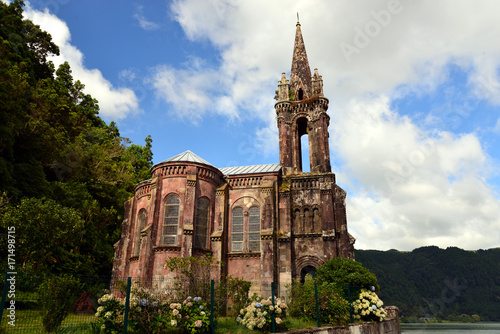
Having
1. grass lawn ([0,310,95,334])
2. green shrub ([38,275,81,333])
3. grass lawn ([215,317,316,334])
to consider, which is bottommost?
grass lawn ([215,317,316,334])

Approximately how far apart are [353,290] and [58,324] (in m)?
14.5

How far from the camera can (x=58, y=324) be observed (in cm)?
1082

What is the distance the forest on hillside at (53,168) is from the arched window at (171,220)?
5788 millimetres

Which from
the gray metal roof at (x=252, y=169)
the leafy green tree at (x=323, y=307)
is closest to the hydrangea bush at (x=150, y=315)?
the leafy green tree at (x=323, y=307)

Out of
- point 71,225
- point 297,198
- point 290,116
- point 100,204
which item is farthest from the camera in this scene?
point 100,204

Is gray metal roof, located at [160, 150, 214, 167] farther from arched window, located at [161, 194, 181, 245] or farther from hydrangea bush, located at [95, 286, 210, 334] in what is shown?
hydrangea bush, located at [95, 286, 210, 334]

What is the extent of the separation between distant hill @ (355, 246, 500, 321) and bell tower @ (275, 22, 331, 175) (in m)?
101

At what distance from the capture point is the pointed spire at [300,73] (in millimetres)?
33966

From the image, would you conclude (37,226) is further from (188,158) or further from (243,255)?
(243,255)

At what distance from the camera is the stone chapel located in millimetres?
24312

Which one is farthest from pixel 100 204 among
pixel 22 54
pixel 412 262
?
pixel 412 262

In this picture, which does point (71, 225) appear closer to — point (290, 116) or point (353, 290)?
point (353, 290)

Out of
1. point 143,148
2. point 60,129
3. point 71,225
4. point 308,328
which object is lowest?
point 308,328

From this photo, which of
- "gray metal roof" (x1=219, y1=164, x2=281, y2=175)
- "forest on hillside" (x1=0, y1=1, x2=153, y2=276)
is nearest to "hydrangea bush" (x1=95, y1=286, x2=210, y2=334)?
"forest on hillside" (x1=0, y1=1, x2=153, y2=276)
